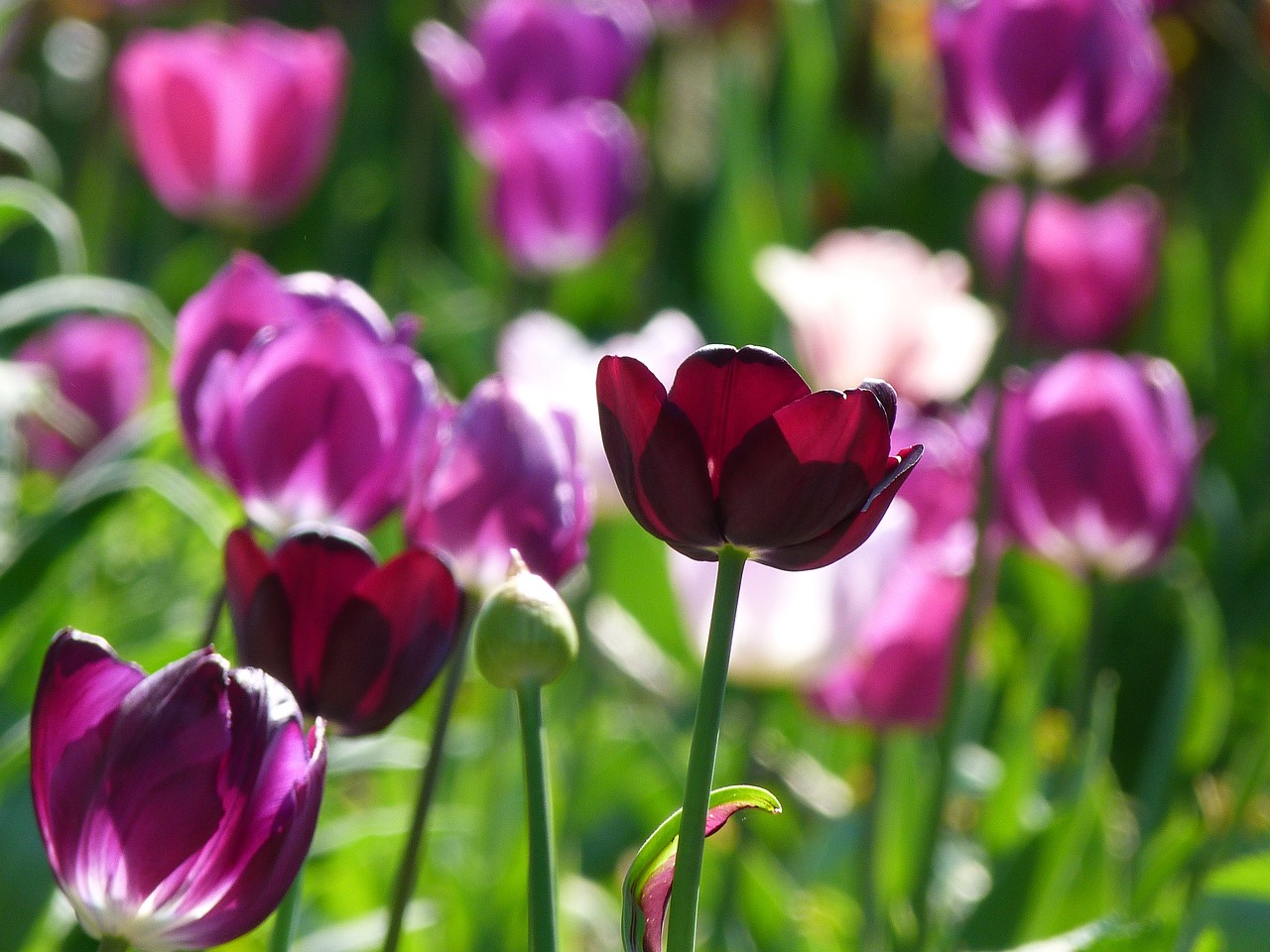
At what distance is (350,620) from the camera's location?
49 cm

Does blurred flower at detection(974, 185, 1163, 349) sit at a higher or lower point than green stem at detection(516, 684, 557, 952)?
lower

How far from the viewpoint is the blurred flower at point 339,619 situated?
49 centimetres

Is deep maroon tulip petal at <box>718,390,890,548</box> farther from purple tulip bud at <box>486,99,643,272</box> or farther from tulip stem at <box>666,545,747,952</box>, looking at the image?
purple tulip bud at <box>486,99,643,272</box>

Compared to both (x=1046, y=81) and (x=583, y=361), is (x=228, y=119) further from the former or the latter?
(x=1046, y=81)

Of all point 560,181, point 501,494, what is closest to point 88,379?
point 560,181

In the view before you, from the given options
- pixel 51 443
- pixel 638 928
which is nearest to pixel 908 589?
pixel 638 928

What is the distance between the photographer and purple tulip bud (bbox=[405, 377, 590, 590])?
0.59 m

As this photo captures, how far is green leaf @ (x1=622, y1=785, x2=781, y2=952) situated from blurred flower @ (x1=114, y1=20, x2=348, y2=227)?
127 cm

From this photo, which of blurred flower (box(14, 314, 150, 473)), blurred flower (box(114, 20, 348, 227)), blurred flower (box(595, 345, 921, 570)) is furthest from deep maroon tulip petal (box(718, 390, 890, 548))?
blurred flower (box(114, 20, 348, 227))

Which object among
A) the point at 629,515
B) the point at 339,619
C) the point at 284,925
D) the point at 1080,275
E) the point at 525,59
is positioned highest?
the point at 339,619

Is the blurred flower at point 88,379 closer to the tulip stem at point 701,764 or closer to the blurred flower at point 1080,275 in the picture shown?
the blurred flower at point 1080,275

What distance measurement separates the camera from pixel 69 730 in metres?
0.41

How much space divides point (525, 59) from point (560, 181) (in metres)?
0.14

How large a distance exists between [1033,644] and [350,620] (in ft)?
3.78
